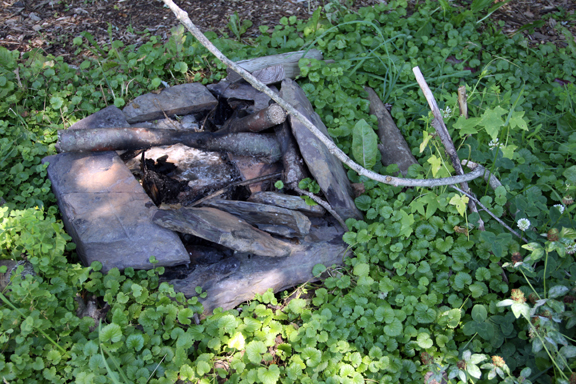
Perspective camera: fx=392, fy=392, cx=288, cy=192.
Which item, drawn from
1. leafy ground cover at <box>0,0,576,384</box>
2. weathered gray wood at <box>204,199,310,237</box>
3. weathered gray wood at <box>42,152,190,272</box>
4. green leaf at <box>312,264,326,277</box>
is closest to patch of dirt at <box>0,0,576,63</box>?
leafy ground cover at <box>0,0,576,384</box>

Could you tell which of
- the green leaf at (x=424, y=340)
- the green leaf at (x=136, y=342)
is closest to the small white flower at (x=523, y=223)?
the green leaf at (x=424, y=340)

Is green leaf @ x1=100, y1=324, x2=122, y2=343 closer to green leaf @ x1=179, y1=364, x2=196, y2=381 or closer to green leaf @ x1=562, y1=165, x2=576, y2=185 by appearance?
green leaf @ x1=179, y1=364, x2=196, y2=381

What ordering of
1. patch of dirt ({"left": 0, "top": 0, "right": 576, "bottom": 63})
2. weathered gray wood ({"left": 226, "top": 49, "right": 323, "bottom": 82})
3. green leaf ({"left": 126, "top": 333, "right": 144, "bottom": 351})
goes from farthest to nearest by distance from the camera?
patch of dirt ({"left": 0, "top": 0, "right": 576, "bottom": 63})
weathered gray wood ({"left": 226, "top": 49, "right": 323, "bottom": 82})
green leaf ({"left": 126, "top": 333, "right": 144, "bottom": 351})

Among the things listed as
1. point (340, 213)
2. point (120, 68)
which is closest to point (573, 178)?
point (340, 213)

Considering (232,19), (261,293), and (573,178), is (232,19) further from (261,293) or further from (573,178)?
(573,178)

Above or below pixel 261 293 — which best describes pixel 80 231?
above

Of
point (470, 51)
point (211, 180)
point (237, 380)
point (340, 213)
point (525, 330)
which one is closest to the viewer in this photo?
point (237, 380)

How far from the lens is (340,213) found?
124 inches

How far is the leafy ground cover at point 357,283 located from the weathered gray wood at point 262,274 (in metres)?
0.10

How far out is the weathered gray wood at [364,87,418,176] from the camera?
3.56 metres

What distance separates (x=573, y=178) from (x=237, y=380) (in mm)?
2787

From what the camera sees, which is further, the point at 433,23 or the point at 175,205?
the point at 433,23

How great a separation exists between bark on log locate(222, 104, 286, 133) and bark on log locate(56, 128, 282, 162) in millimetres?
77

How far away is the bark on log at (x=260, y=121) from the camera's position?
329 cm
